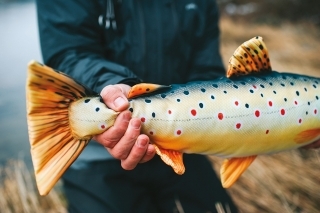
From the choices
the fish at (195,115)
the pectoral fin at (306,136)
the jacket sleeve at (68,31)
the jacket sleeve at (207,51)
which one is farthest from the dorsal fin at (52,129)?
the jacket sleeve at (207,51)

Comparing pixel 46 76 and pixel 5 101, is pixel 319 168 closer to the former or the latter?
pixel 46 76

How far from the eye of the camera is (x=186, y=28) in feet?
4.83

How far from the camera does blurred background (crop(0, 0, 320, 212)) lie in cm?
178

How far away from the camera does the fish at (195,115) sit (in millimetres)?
866

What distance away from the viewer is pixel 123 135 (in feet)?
2.97

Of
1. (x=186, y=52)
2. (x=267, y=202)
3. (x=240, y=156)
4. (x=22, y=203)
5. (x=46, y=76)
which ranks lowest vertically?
(x=22, y=203)

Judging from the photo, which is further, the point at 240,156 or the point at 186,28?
A: the point at 186,28

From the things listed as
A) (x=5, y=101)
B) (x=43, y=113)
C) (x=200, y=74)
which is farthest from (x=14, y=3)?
(x=43, y=113)

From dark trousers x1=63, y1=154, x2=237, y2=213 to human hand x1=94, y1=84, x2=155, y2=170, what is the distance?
36 cm

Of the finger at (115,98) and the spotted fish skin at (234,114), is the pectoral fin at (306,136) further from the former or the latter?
the finger at (115,98)

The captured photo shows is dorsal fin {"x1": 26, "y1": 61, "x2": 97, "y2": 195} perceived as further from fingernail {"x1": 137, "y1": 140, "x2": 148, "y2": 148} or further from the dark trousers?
the dark trousers

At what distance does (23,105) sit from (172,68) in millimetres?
2305

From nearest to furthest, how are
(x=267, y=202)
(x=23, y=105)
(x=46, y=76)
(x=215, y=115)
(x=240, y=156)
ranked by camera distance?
(x=46, y=76) → (x=215, y=115) → (x=240, y=156) → (x=267, y=202) → (x=23, y=105)

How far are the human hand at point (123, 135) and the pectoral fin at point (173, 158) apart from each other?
2 cm
